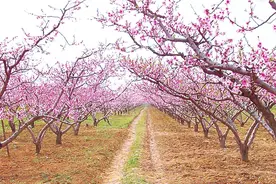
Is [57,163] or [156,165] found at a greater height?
[57,163]

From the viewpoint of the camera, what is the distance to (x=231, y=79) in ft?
22.4

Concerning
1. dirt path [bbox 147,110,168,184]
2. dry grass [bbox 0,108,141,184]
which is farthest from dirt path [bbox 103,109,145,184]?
dirt path [bbox 147,110,168,184]

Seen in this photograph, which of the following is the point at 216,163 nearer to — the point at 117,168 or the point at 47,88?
the point at 117,168

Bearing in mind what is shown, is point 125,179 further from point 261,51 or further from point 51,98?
point 51,98

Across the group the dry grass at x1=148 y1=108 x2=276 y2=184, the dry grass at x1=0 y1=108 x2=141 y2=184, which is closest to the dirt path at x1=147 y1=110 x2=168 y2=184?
the dry grass at x1=148 y1=108 x2=276 y2=184

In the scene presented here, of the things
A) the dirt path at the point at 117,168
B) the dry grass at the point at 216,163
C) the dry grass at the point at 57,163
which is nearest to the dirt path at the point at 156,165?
the dry grass at the point at 216,163

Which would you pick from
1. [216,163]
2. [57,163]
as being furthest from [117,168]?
[216,163]

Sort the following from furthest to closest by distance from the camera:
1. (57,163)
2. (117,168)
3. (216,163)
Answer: (57,163)
(216,163)
(117,168)

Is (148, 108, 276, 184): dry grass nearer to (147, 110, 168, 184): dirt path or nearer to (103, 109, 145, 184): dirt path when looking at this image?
(147, 110, 168, 184): dirt path

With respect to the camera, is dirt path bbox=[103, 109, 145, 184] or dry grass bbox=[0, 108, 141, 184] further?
dry grass bbox=[0, 108, 141, 184]

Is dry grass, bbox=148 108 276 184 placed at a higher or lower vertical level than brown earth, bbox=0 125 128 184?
lower

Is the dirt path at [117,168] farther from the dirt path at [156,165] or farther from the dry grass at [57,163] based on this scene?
the dirt path at [156,165]

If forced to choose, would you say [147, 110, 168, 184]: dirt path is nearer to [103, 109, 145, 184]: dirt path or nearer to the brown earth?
[103, 109, 145, 184]: dirt path

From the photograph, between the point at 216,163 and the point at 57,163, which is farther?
the point at 57,163
